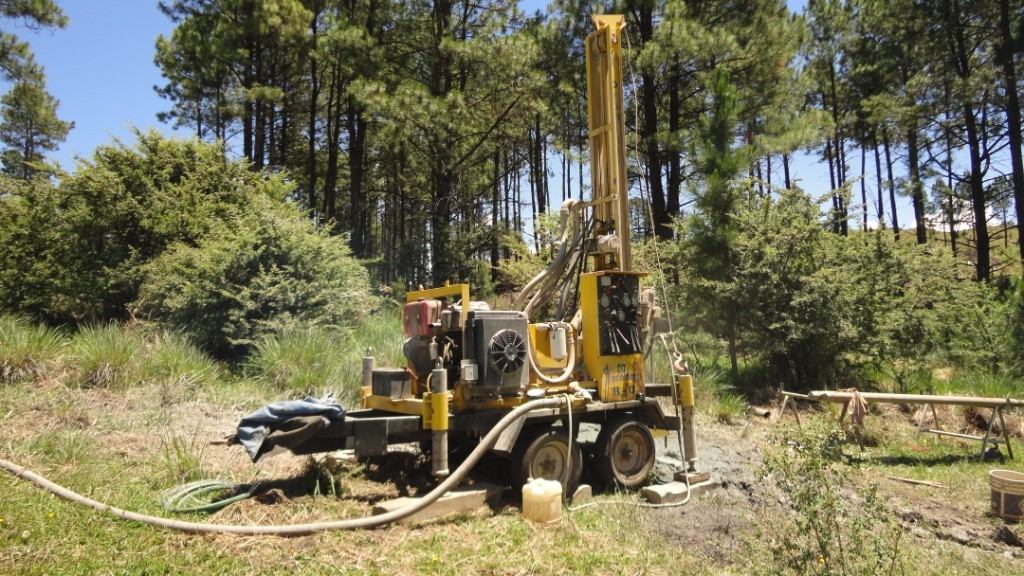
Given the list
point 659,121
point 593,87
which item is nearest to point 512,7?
point 659,121

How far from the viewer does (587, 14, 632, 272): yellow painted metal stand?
20.7ft

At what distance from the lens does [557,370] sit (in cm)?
595

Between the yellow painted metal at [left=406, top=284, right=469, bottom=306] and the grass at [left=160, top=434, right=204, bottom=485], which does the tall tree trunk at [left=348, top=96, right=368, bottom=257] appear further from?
the grass at [left=160, top=434, right=204, bottom=485]

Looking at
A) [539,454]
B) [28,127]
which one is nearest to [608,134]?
[539,454]

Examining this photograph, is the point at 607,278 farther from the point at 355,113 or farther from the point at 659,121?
the point at 355,113

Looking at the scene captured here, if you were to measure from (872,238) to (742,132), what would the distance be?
16.4ft

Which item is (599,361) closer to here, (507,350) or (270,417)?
(507,350)

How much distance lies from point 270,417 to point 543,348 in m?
2.56

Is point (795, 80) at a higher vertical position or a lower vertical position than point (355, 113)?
lower

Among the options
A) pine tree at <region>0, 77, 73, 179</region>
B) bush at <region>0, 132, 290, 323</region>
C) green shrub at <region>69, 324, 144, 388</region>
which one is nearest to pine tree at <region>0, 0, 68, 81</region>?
bush at <region>0, 132, 290, 323</region>

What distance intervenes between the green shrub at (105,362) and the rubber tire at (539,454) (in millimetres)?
5594

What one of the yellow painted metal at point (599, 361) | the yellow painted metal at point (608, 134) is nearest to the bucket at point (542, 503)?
the yellow painted metal at point (599, 361)

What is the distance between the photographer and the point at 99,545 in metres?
3.76

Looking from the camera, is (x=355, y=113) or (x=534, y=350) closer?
(x=534, y=350)
